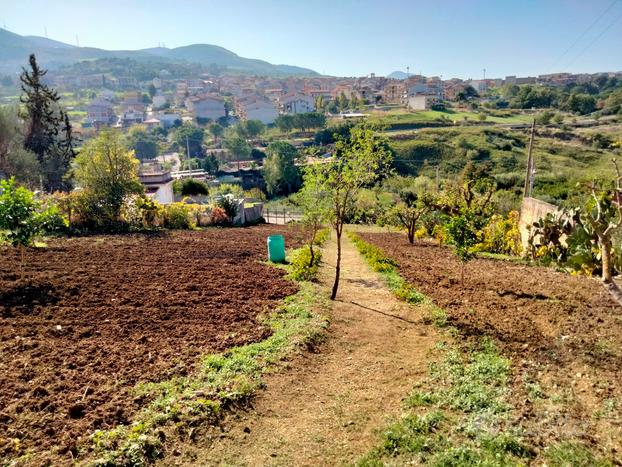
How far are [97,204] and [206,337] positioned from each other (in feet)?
48.7

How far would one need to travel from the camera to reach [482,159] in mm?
64562

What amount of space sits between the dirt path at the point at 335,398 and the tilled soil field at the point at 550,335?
1.36 meters

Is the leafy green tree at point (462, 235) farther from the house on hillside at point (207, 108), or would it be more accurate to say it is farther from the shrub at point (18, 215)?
the house on hillside at point (207, 108)

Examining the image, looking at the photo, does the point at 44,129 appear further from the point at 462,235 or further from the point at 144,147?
the point at 144,147

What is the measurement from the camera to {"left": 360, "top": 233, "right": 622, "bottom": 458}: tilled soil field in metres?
4.85

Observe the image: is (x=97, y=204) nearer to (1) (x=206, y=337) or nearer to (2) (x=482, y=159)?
(1) (x=206, y=337)

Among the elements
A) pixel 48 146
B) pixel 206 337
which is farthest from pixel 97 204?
pixel 48 146

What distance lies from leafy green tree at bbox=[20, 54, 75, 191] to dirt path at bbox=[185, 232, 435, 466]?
3112 cm

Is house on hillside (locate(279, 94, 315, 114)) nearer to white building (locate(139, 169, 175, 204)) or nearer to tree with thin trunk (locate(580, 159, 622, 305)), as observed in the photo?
white building (locate(139, 169, 175, 204))

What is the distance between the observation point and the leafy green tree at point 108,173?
773 inches

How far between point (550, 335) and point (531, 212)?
423 inches

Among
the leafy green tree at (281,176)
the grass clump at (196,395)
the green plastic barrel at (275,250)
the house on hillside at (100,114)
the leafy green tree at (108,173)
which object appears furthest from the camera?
the house on hillside at (100,114)

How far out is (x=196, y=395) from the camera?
5.43m

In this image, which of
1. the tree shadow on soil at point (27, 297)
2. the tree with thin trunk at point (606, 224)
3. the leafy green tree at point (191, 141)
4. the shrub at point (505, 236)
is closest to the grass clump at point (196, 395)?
the tree shadow on soil at point (27, 297)
